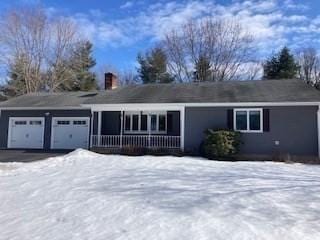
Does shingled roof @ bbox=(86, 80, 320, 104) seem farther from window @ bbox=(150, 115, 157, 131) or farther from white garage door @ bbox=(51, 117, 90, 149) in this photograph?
white garage door @ bbox=(51, 117, 90, 149)

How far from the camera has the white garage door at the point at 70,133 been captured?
21.8 m

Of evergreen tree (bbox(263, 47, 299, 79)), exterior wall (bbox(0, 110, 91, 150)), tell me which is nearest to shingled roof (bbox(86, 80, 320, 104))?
exterior wall (bbox(0, 110, 91, 150))

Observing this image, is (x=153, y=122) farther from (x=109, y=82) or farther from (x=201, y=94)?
(x=109, y=82)

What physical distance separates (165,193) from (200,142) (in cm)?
1060

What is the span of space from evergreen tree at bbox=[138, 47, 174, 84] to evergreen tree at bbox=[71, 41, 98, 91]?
20.5ft

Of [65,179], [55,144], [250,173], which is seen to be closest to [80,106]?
[55,144]

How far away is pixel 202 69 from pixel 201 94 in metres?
17.1

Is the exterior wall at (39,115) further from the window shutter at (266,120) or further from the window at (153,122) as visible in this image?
the window shutter at (266,120)

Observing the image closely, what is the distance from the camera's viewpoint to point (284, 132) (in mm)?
17375

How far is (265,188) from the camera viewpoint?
8.38m

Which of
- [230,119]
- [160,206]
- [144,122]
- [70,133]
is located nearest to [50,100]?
[70,133]

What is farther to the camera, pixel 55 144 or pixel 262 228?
pixel 55 144

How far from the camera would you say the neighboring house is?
56.9ft

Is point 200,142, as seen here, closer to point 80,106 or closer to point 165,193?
point 80,106
